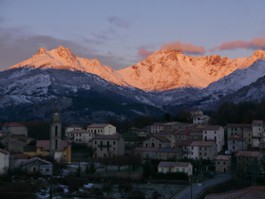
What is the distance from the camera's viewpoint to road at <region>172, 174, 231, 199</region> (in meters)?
40.3

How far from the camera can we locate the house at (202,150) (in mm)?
55844

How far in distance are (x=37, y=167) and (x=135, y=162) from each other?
34.0ft

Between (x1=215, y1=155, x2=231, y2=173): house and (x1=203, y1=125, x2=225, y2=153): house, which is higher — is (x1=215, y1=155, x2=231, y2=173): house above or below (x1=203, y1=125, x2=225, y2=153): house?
below

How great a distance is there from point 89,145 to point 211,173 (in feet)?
68.0

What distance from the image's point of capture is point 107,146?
60.7m

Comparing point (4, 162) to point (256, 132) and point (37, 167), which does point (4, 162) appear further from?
point (256, 132)

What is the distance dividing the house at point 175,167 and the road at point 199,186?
2.65 metres

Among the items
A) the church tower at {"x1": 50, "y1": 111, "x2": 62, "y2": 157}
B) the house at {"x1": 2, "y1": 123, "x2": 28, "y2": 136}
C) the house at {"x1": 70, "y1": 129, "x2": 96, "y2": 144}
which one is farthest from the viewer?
the house at {"x1": 2, "y1": 123, "x2": 28, "y2": 136}

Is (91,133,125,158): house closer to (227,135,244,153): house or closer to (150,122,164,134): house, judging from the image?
(227,135,244,153): house

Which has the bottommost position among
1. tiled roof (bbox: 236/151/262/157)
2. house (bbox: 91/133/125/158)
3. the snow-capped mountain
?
tiled roof (bbox: 236/151/262/157)

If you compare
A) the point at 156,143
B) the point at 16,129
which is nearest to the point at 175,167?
the point at 156,143

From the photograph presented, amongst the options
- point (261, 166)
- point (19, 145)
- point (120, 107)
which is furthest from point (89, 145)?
point (120, 107)

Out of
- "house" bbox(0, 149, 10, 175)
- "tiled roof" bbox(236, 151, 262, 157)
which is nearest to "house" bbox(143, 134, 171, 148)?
"tiled roof" bbox(236, 151, 262, 157)

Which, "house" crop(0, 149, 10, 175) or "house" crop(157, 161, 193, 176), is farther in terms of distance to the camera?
"house" crop(157, 161, 193, 176)
